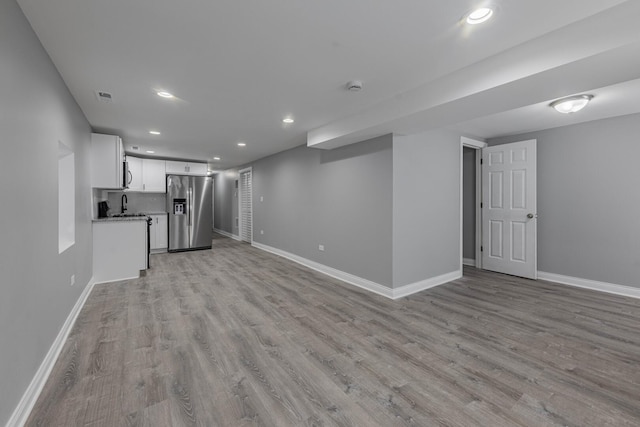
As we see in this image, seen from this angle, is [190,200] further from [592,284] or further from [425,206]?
[592,284]

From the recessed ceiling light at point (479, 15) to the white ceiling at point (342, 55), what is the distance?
5 centimetres

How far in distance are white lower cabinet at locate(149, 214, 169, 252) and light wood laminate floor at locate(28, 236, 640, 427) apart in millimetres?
3262

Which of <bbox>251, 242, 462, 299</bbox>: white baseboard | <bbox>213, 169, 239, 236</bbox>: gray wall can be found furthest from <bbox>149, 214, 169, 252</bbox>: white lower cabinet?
<bbox>251, 242, 462, 299</bbox>: white baseboard

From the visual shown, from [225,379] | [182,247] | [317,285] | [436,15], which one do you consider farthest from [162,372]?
[182,247]

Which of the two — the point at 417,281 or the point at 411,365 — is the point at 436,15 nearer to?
the point at 411,365

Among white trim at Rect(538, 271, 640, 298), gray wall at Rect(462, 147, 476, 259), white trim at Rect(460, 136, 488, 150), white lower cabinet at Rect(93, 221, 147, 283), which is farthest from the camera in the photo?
gray wall at Rect(462, 147, 476, 259)

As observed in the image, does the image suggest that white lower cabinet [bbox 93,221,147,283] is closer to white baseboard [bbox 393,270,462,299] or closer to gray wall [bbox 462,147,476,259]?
white baseboard [bbox 393,270,462,299]

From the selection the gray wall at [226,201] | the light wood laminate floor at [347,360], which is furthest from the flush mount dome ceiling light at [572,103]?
the gray wall at [226,201]

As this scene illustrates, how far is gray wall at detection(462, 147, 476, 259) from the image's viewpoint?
5.29 metres

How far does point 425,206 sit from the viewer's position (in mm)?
3979

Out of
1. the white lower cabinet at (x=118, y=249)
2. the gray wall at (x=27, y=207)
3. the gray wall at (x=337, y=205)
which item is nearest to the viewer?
the gray wall at (x=27, y=207)

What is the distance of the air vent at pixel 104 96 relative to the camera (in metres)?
2.90

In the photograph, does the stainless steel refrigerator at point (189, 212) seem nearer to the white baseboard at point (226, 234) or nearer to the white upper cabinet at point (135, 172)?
the white upper cabinet at point (135, 172)

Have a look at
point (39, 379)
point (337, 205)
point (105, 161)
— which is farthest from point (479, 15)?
point (105, 161)
